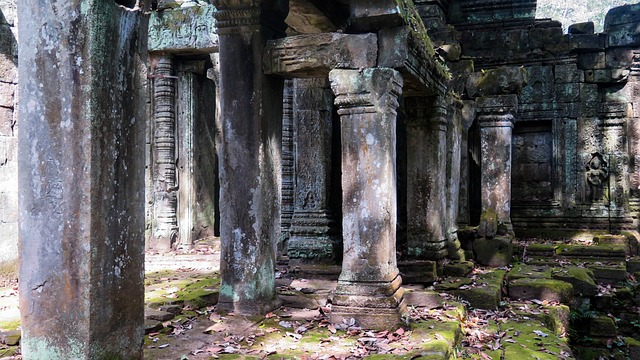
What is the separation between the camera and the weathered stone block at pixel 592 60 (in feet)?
43.8

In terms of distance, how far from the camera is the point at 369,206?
5480mm

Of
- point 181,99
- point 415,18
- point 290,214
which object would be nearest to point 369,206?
point 415,18

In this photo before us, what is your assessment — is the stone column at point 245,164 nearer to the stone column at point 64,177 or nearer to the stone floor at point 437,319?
the stone floor at point 437,319

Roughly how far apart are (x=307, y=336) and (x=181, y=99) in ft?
27.0

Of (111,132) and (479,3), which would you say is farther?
(479,3)

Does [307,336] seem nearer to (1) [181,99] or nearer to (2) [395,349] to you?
(2) [395,349]

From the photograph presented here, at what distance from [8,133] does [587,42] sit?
1257cm

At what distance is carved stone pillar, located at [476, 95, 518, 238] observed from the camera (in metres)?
10.3

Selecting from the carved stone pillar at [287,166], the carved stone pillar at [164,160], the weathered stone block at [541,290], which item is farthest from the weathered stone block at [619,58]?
the carved stone pillar at [164,160]

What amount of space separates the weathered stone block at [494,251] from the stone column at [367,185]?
174 inches

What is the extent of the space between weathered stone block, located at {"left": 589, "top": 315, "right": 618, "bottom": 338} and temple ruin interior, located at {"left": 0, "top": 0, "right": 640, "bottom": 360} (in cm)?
3

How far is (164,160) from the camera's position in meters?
11.8

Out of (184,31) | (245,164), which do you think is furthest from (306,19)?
(184,31)

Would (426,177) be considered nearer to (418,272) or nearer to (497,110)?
(418,272)
